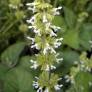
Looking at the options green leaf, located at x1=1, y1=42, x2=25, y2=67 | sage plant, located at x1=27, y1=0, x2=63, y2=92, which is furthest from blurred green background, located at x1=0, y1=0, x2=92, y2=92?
sage plant, located at x1=27, y1=0, x2=63, y2=92

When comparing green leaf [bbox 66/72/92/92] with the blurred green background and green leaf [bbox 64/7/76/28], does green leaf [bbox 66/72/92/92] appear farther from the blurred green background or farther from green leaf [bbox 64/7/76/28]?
green leaf [bbox 64/7/76/28]

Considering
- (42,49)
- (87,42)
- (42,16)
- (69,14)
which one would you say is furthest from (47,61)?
(69,14)

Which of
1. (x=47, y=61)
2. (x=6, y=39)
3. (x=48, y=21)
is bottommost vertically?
(x=6, y=39)

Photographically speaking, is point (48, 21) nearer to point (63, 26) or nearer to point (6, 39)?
point (63, 26)

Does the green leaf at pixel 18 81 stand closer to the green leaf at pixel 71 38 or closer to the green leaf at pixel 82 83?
the green leaf at pixel 82 83

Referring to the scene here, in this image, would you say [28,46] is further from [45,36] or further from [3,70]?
[45,36]

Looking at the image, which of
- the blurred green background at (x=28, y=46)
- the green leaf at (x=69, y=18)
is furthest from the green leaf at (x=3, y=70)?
the green leaf at (x=69, y=18)

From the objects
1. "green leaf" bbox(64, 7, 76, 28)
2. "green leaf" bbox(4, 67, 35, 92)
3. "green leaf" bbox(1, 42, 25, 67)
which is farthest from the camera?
"green leaf" bbox(64, 7, 76, 28)
